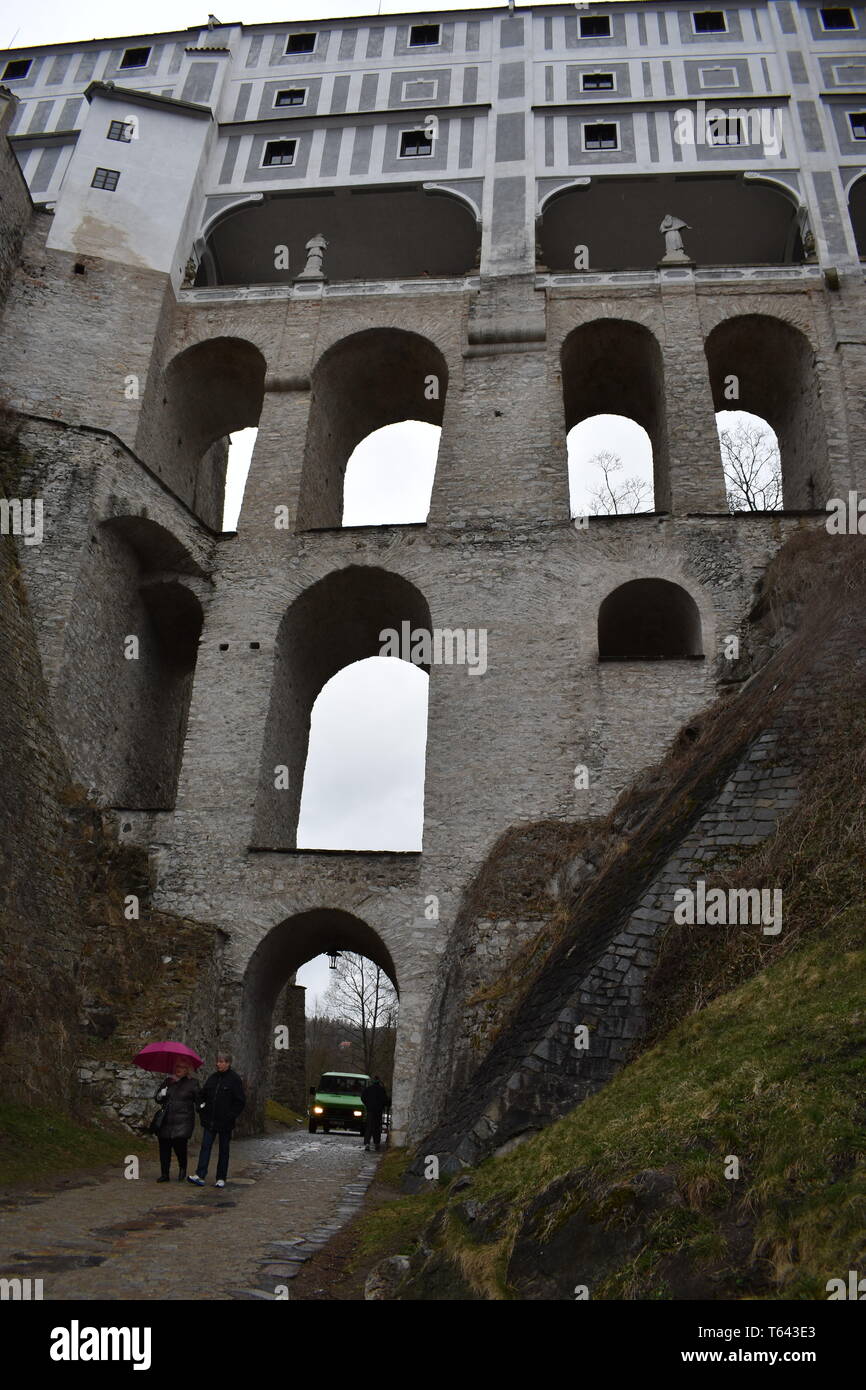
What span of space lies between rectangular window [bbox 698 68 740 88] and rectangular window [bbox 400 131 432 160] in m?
7.61

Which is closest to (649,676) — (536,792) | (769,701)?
(536,792)

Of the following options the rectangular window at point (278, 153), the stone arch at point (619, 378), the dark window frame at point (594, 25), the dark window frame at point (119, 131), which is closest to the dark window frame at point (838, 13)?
the dark window frame at point (594, 25)

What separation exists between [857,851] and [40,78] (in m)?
32.3

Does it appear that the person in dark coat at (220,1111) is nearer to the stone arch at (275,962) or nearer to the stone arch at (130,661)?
the stone arch at (275,962)

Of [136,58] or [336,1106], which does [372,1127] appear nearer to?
[336,1106]

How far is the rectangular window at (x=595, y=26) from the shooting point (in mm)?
27281

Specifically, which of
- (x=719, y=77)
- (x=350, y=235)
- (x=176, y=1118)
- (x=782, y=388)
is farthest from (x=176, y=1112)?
(x=719, y=77)

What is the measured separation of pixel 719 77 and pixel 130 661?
22.2 meters

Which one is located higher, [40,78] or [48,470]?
[40,78]

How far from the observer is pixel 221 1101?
9750mm

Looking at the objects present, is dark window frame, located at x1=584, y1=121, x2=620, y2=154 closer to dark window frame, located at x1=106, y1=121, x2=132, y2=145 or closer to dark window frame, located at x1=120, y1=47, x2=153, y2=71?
dark window frame, located at x1=106, y1=121, x2=132, y2=145

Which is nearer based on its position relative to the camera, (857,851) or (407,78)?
(857,851)

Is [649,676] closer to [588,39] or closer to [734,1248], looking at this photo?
[734,1248]

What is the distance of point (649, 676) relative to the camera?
666 inches
